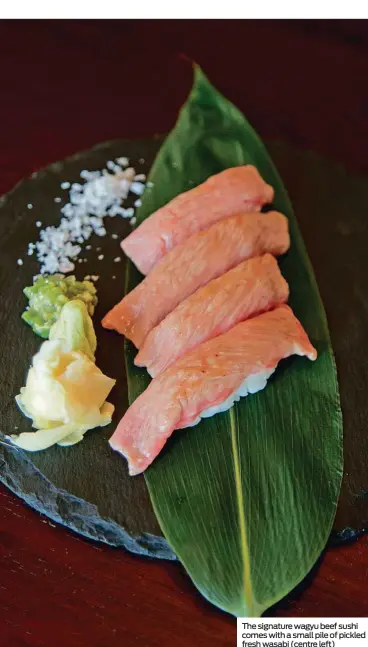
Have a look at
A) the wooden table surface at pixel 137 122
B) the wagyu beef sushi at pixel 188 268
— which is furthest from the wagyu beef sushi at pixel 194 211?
the wooden table surface at pixel 137 122

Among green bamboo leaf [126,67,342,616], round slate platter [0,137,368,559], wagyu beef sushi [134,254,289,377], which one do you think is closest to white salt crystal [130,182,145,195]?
round slate platter [0,137,368,559]

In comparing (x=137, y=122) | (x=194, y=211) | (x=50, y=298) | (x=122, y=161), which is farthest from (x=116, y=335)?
(x=137, y=122)

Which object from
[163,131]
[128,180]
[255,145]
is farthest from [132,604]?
[163,131]

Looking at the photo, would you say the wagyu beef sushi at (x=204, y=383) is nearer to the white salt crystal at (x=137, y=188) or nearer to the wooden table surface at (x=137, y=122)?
the wooden table surface at (x=137, y=122)

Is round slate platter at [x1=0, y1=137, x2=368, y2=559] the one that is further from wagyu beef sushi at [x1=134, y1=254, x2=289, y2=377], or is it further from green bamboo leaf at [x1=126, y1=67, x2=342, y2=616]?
wagyu beef sushi at [x1=134, y1=254, x2=289, y2=377]

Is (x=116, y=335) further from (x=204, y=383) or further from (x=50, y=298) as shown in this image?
(x=204, y=383)
